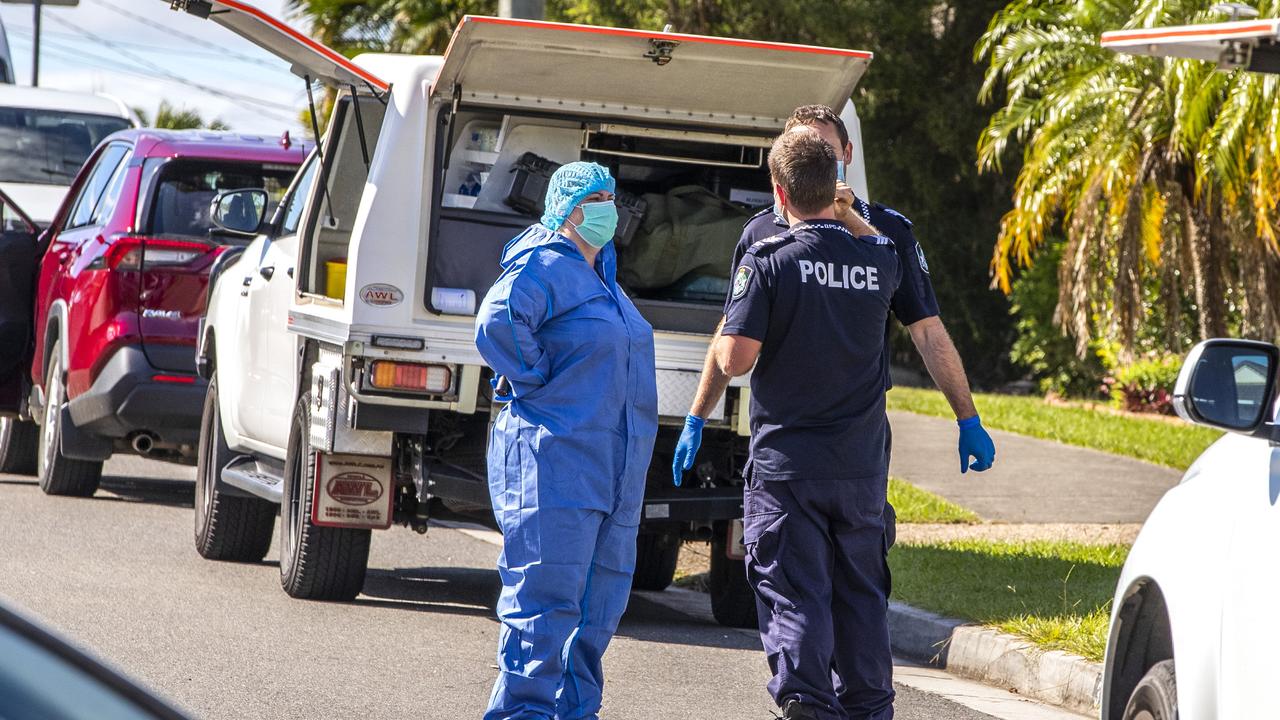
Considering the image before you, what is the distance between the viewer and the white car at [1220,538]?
3391mm

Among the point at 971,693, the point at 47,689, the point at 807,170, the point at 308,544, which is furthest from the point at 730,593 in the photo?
the point at 47,689

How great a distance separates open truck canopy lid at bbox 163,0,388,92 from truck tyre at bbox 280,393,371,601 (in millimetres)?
1409

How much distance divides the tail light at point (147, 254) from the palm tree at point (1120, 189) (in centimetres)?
826

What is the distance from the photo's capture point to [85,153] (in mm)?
15180

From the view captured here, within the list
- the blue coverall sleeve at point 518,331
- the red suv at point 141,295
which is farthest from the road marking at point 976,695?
the red suv at point 141,295

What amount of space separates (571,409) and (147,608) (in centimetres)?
304

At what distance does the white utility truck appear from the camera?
7.11m

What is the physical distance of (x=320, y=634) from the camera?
7059 millimetres

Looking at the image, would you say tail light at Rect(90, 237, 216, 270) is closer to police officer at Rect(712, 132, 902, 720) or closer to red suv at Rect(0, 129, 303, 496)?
red suv at Rect(0, 129, 303, 496)

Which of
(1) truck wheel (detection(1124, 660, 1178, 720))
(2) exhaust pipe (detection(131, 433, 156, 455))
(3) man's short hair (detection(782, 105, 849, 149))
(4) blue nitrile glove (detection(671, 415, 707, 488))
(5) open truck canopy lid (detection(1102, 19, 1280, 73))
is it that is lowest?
(2) exhaust pipe (detection(131, 433, 156, 455))

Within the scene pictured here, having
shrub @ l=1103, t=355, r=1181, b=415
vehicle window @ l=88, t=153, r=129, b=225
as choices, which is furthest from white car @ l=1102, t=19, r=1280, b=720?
shrub @ l=1103, t=355, r=1181, b=415

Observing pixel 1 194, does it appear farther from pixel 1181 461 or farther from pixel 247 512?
pixel 1181 461

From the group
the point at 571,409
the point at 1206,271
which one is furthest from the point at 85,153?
the point at 571,409

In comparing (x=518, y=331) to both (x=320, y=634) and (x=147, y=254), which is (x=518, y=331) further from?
(x=147, y=254)
